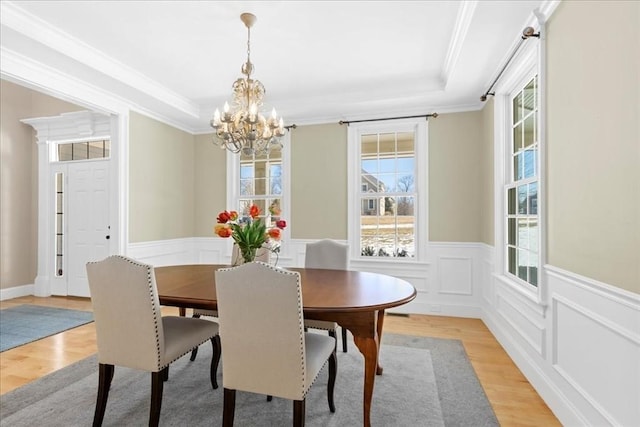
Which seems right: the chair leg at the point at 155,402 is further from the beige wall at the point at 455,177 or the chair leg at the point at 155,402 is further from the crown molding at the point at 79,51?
the beige wall at the point at 455,177

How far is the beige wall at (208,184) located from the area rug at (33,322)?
1816 mm

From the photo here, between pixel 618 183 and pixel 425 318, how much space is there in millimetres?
2798

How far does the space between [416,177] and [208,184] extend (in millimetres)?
3037

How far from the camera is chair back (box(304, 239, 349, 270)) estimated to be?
9.70ft

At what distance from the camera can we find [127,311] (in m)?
1.74

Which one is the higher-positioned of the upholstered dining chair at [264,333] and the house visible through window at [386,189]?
the house visible through window at [386,189]

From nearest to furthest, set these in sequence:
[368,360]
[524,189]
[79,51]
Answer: [368,360] < [524,189] < [79,51]

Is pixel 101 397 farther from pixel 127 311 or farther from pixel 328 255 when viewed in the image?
pixel 328 255

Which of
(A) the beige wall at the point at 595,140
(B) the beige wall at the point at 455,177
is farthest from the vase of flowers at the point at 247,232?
(B) the beige wall at the point at 455,177

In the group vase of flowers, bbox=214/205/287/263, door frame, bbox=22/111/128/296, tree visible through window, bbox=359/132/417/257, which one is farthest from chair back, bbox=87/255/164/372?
door frame, bbox=22/111/128/296

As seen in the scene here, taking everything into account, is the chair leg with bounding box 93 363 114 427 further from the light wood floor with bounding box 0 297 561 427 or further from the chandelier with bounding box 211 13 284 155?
the chandelier with bounding box 211 13 284 155

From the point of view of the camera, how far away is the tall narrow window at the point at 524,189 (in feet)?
8.25

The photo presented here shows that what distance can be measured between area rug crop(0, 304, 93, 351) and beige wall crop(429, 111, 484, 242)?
14.1ft

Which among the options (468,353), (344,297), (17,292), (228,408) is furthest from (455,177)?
(17,292)
